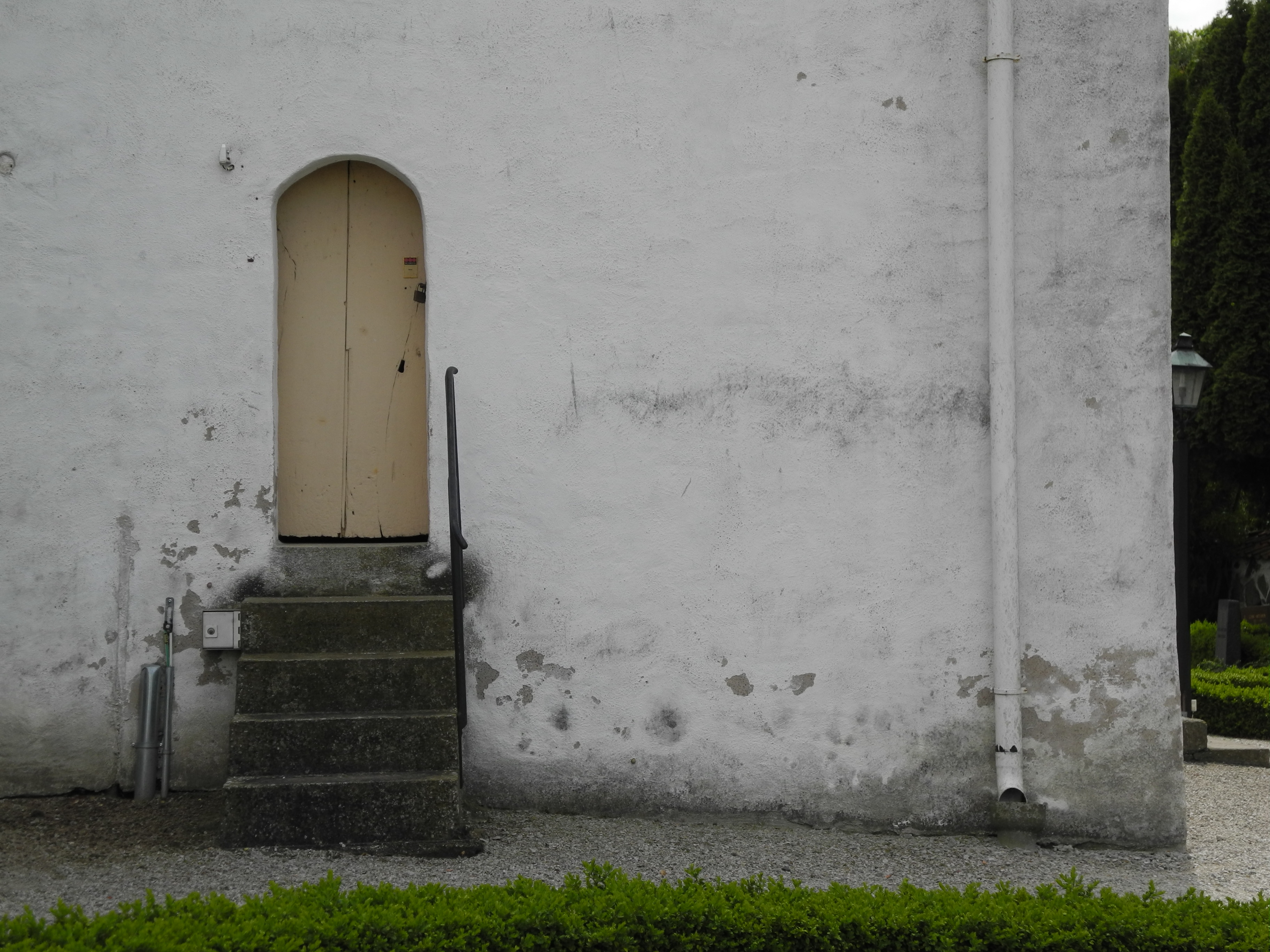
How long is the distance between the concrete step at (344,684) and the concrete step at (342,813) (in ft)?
1.20

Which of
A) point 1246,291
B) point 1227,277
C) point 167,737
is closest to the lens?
point 167,737

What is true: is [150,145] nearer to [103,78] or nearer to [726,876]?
[103,78]

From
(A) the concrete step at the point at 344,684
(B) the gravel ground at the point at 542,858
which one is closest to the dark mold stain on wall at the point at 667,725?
(B) the gravel ground at the point at 542,858

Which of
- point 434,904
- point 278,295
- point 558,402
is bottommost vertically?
point 434,904

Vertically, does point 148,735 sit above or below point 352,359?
below

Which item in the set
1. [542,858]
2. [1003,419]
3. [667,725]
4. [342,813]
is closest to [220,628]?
[342,813]

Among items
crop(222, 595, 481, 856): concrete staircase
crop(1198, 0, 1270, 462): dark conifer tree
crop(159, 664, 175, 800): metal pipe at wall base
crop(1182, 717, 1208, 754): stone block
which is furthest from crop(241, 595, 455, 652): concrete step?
crop(1198, 0, 1270, 462): dark conifer tree

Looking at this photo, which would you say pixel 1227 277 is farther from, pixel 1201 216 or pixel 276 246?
pixel 276 246

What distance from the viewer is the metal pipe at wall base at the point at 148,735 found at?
16.3 feet

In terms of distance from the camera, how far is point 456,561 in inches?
187

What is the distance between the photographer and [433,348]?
5.21 metres

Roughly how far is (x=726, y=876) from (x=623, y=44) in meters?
4.01

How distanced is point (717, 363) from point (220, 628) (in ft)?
9.06

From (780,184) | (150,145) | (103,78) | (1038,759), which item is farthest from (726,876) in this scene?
(103,78)
